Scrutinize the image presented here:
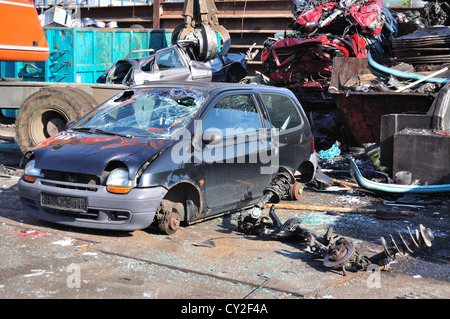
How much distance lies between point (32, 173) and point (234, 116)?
7.46 feet

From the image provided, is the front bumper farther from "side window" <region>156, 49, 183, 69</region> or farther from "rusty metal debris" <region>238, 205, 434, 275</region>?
"side window" <region>156, 49, 183, 69</region>

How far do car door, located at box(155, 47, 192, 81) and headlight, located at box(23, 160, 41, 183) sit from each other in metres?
7.75

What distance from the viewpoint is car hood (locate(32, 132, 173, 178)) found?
543 centimetres

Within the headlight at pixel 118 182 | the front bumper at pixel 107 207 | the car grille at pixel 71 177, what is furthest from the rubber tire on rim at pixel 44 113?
the headlight at pixel 118 182

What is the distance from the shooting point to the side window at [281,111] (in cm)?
702

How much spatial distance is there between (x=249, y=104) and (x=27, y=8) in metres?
4.88

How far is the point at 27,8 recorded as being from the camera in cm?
947

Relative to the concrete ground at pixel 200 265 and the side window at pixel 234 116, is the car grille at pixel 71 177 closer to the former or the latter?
the concrete ground at pixel 200 265

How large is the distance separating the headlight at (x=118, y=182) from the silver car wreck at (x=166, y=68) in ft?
24.4

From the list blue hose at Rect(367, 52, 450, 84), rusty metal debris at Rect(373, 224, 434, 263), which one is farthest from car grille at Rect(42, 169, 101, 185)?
blue hose at Rect(367, 52, 450, 84)

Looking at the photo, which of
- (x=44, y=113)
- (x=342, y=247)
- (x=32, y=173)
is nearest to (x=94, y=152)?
(x=32, y=173)

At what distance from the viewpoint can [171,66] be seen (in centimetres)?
1380

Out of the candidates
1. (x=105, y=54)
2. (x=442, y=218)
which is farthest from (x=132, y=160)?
(x=105, y=54)

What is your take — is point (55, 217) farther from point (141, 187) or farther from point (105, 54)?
point (105, 54)
